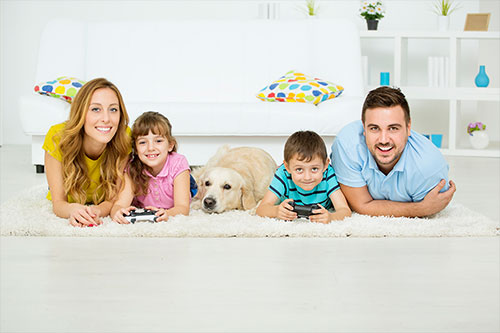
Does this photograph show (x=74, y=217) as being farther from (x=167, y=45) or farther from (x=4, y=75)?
(x=4, y=75)

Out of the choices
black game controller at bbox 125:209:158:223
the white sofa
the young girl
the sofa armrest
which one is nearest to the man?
the young girl

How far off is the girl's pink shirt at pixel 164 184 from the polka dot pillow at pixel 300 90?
1590 millimetres

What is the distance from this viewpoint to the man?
2.24 meters

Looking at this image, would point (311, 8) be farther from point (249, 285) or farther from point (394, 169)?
point (249, 285)

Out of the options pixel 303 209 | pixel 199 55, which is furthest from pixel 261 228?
pixel 199 55

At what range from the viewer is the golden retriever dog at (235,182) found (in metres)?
2.54

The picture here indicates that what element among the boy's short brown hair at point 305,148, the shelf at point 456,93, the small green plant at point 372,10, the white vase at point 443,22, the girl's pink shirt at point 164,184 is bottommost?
the girl's pink shirt at point 164,184

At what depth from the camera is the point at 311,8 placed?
17.4ft

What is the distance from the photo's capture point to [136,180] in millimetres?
2484

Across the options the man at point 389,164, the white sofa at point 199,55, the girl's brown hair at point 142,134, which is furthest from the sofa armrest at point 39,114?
the man at point 389,164

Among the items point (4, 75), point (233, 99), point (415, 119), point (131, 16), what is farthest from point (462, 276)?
point (4, 75)

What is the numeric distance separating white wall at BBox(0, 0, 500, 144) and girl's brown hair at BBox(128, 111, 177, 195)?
3484 mm

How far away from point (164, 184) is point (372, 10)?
333cm

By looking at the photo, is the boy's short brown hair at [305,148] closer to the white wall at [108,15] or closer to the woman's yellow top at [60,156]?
the woman's yellow top at [60,156]
